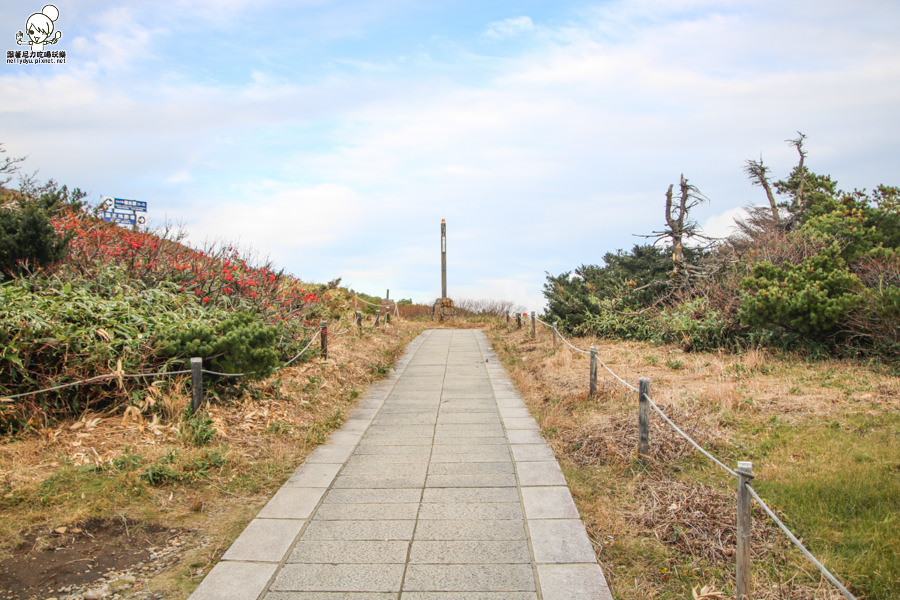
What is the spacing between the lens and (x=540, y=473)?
5.77 meters

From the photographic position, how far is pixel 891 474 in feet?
16.9

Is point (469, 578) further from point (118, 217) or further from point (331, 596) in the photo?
point (118, 217)

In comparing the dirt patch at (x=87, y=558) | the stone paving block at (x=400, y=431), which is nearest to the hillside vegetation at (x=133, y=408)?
the dirt patch at (x=87, y=558)

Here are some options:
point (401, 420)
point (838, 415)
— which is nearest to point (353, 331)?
point (401, 420)

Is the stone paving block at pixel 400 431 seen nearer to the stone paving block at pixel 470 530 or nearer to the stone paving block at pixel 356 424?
the stone paving block at pixel 356 424

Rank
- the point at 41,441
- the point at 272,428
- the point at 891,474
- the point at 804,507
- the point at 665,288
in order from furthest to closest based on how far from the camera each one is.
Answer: the point at 665,288
the point at 272,428
the point at 41,441
the point at 891,474
the point at 804,507

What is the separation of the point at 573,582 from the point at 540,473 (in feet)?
6.39

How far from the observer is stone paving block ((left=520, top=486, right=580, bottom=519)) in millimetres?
4809

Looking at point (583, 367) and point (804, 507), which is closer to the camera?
point (804, 507)

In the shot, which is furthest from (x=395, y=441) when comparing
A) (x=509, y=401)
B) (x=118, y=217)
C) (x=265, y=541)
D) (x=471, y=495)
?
(x=118, y=217)

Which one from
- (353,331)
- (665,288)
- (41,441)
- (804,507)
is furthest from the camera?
(665,288)

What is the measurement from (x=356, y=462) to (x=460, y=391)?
3.70m

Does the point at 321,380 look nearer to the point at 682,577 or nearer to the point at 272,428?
the point at 272,428

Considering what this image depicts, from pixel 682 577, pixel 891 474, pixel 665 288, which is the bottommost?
pixel 682 577
